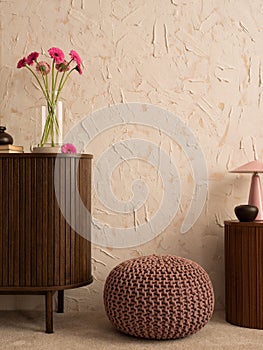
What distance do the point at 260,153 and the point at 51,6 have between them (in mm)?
1285

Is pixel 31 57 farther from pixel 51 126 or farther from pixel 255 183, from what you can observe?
pixel 255 183

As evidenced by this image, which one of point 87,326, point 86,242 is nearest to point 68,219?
point 86,242

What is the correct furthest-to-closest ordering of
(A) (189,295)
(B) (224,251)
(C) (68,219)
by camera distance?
(B) (224,251)
(C) (68,219)
(A) (189,295)

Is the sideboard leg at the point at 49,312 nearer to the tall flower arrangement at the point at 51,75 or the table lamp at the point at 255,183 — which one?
the tall flower arrangement at the point at 51,75

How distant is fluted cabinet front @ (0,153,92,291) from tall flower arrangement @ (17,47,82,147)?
22cm

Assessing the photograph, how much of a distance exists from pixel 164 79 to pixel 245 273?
1.04 meters

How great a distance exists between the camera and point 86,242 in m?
2.47

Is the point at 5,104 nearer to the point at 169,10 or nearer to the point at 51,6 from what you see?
the point at 51,6

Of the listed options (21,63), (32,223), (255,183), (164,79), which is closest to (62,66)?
(21,63)

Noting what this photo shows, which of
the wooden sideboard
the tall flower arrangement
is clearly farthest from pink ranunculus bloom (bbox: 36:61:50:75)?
the wooden sideboard

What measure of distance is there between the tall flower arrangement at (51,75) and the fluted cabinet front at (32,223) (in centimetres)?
22

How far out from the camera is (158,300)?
217cm

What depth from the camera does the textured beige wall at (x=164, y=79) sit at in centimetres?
278

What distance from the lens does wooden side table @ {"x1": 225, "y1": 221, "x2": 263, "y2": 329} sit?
93.6 inches
